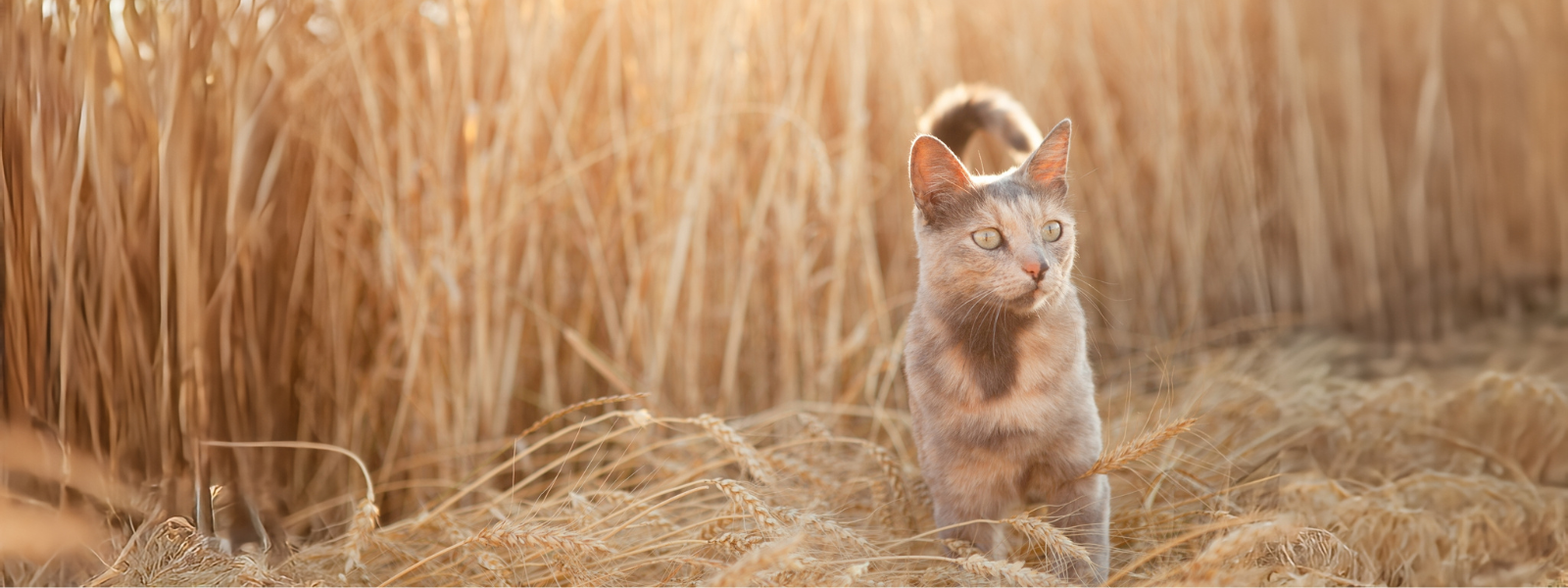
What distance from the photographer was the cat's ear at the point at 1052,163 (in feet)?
3.50

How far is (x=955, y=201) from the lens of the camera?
105cm

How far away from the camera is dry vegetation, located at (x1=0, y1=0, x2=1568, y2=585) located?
1152mm

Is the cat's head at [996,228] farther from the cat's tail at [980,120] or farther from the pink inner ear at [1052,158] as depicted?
the cat's tail at [980,120]

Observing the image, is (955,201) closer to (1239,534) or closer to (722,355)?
(1239,534)

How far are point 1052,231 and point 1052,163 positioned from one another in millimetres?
89

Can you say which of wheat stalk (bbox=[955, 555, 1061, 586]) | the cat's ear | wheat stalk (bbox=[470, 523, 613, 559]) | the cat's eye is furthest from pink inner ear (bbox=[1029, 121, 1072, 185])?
wheat stalk (bbox=[470, 523, 613, 559])

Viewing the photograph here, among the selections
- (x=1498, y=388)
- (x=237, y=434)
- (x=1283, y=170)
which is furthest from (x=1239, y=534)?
(x=1283, y=170)

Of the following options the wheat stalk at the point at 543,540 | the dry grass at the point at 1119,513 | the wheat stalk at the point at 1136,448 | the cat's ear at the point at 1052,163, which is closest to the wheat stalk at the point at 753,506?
the dry grass at the point at 1119,513

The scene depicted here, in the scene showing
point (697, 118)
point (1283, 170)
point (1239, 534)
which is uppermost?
point (697, 118)

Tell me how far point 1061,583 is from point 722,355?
102cm

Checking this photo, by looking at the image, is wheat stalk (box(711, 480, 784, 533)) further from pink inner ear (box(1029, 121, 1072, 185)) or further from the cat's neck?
pink inner ear (box(1029, 121, 1072, 185))

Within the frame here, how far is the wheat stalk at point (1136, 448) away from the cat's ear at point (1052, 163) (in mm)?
314

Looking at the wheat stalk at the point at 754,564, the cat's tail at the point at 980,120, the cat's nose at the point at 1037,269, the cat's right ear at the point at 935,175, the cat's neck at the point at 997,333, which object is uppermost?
the cat's tail at the point at 980,120

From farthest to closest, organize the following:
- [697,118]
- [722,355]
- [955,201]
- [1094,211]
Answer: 1. [1094,211]
2. [722,355]
3. [697,118]
4. [955,201]
